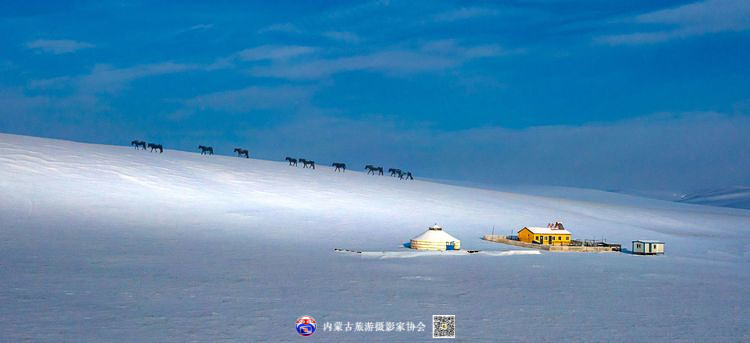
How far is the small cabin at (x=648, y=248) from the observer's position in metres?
29.7

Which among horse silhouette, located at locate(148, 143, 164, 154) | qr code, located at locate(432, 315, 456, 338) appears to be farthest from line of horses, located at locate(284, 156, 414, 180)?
qr code, located at locate(432, 315, 456, 338)

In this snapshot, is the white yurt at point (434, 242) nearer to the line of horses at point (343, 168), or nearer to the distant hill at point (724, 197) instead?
the line of horses at point (343, 168)

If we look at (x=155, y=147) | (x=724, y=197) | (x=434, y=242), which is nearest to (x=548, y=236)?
(x=434, y=242)

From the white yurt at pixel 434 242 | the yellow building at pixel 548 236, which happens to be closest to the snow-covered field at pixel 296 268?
the white yurt at pixel 434 242

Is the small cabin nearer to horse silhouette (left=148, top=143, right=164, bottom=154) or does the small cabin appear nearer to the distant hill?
horse silhouette (left=148, top=143, right=164, bottom=154)

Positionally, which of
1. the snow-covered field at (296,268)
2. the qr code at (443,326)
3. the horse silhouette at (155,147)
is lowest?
the qr code at (443,326)

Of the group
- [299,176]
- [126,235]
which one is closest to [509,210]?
[299,176]

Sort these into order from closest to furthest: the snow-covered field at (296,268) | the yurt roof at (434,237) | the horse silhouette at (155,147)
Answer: the snow-covered field at (296,268)
the yurt roof at (434,237)
the horse silhouette at (155,147)
